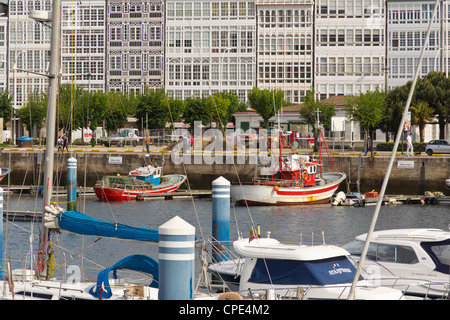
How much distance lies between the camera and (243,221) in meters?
38.1

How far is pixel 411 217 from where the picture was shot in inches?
1574

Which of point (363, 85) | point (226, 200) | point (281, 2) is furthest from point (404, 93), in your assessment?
point (226, 200)

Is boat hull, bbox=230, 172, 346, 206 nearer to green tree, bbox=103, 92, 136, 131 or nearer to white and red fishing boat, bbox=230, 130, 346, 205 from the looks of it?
white and red fishing boat, bbox=230, 130, 346, 205

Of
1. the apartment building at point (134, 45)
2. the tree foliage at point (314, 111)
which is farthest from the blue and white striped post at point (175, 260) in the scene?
the apartment building at point (134, 45)

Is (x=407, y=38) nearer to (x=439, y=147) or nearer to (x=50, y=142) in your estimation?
(x=439, y=147)

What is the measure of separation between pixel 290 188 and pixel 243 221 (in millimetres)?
8006

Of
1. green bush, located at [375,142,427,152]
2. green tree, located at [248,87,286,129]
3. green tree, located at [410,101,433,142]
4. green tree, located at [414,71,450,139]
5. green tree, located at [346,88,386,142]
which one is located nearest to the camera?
green bush, located at [375,142,427,152]

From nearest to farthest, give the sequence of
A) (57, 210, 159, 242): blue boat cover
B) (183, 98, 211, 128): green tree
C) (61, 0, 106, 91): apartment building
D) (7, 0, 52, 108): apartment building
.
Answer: (57, 210, 159, 242): blue boat cover, (183, 98, 211, 128): green tree, (61, 0, 106, 91): apartment building, (7, 0, 52, 108): apartment building

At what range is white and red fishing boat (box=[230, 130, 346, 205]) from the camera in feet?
148

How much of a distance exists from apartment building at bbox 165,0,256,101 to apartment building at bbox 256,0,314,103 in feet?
3.78

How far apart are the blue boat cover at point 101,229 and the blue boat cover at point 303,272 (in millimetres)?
2257

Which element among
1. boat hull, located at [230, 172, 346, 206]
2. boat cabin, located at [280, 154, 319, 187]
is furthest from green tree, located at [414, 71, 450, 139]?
boat cabin, located at [280, 154, 319, 187]

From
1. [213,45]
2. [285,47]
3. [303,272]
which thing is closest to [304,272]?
[303,272]

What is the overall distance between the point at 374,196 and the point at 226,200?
92.8 feet
